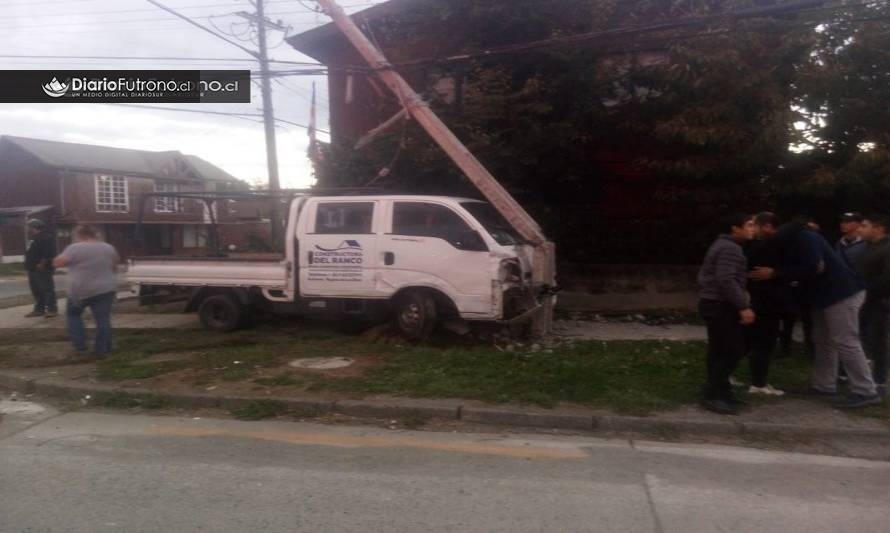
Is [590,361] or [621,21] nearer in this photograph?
[590,361]

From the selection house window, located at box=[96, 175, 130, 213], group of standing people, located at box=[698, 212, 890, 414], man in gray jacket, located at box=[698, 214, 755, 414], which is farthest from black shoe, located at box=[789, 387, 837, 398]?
house window, located at box=[96, 175, 130, 213]

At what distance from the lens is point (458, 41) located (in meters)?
13.1

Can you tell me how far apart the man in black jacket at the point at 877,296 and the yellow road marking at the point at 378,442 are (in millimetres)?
3383

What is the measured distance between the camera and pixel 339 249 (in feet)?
31.2

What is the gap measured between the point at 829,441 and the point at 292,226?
7.01 m

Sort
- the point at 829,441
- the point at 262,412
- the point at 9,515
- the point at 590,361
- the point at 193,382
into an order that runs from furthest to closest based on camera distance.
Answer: the point at 590,361 < the point at 193,382 < the point at 262,412 < the point at 829,441 < the point at 9,515

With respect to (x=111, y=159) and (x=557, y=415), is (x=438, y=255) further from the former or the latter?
(x=111, y=159)

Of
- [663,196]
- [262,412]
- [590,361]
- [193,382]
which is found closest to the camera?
[262,412]

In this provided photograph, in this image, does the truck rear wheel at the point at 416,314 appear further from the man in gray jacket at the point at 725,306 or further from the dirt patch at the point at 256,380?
the man in gray jacket at the point at 725,306

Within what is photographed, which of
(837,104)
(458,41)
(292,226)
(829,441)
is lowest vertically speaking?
(829,441)

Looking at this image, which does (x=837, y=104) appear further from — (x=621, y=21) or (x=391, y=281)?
(x=391, y=281)

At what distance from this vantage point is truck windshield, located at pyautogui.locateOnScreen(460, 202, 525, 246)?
9156 mm

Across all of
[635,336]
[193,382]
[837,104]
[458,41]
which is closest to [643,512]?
[193,382]

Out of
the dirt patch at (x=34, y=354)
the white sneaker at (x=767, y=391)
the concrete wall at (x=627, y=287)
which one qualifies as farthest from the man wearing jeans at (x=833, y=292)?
the dirt patch at (x=34, y=354)
